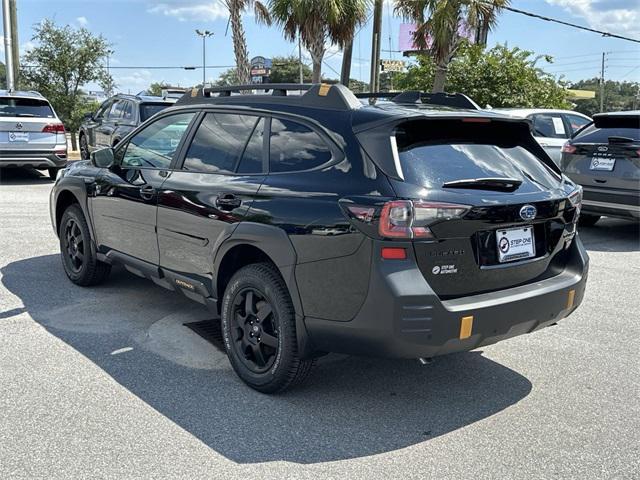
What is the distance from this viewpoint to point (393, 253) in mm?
3219

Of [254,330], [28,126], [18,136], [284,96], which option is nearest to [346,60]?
[28,126]

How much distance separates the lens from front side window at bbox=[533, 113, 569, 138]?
38.6 feet

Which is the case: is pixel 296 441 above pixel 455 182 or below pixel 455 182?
below

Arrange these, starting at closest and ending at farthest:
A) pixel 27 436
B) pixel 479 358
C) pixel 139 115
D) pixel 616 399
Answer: pixel 27 436
pixel 616 399
pixel 479 358
pixel 139 115

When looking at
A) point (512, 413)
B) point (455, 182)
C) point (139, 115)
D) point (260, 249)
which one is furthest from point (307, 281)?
point (139, 115)

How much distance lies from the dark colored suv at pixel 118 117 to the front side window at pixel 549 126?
22.6ft

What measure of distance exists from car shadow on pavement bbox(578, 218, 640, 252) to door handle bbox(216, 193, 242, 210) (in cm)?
593

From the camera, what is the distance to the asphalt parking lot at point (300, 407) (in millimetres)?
3148

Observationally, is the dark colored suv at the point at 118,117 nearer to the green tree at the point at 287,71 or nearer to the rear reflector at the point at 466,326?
the rear reflector at the point at 466,326

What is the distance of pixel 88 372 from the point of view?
412cm

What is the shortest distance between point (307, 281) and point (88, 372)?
1626mm

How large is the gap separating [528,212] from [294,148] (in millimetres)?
1368

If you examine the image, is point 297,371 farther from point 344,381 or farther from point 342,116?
point 342,116

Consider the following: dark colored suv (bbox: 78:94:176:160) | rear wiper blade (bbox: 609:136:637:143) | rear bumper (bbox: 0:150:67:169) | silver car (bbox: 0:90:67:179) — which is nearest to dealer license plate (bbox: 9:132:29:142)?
silver car (bbox: 0:90:67:179)
